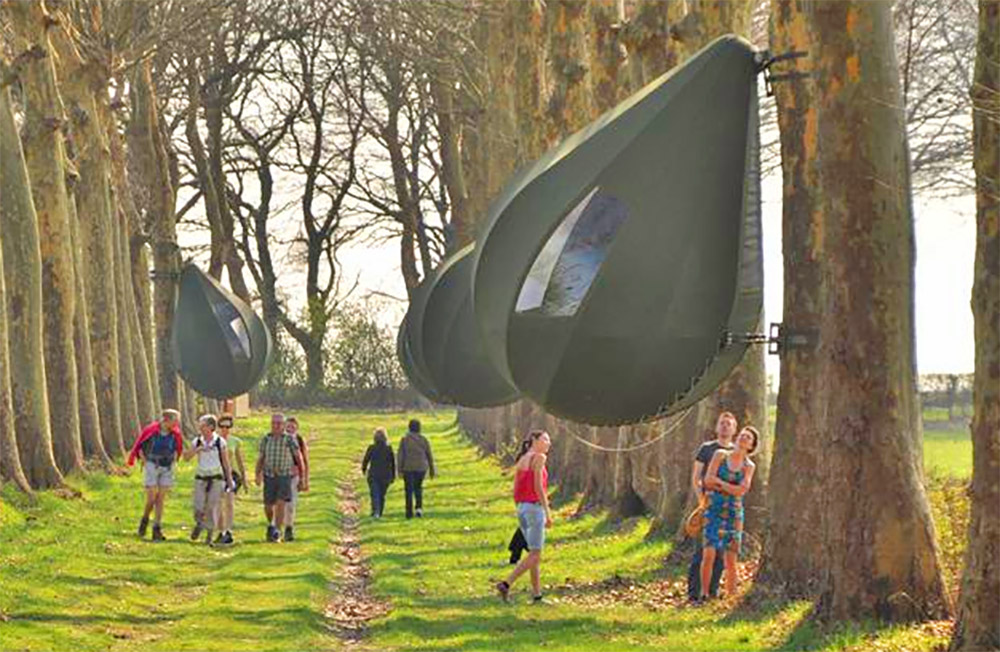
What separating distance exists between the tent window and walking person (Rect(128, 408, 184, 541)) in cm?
1226

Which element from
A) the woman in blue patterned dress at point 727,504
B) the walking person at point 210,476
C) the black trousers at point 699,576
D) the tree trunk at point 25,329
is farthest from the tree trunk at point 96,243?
the woman in blue patterned dress at point 727,504

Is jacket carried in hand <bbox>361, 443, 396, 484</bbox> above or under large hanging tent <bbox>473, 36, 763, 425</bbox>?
under

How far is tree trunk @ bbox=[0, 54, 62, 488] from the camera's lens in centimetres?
3209

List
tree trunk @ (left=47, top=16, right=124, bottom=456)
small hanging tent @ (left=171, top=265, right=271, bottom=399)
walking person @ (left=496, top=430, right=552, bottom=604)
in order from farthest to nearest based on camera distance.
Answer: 1. tree trunk @ (left=47, top=16, right=124, bottom=456)
2. small hanging tent @ (left=171, top=265, right=271, bottom=399)
3. walking person @ (left=496, top=430, right=552, bottom=604)

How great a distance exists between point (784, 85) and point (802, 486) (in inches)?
144

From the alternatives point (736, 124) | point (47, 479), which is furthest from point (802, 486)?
point (47, 479)

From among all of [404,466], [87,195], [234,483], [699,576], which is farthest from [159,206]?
[699,576]

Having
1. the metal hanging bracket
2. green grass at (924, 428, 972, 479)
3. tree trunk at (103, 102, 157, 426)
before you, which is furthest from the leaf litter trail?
tree trunk at (103, 102, 157, 426)

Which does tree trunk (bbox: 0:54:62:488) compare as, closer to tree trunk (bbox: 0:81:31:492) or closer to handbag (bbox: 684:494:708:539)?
tree trunk (bbox: 0:81:31:492)

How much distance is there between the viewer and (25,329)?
32.5 metres

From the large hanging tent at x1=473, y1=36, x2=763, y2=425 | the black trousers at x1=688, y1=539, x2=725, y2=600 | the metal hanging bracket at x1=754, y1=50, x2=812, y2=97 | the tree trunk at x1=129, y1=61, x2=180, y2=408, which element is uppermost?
the tree trunk at x1=129, y1=61, x2=180, y2=408

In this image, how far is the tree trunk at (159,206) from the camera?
50031mm

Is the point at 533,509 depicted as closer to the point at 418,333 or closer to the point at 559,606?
the point at 559,606

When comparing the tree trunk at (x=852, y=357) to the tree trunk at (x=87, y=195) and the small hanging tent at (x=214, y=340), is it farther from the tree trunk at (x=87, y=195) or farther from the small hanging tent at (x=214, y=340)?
the small hanging tent at (x=214, y=340)
